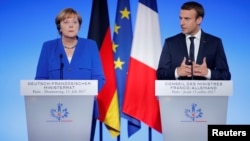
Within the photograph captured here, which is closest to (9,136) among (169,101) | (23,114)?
(23,114)

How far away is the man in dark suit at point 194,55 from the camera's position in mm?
6215

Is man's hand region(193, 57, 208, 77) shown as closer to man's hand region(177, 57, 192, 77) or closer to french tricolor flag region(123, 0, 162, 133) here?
man's hand region(177, 57, 192, 77)

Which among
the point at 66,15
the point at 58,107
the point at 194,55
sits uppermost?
the point at 66,15

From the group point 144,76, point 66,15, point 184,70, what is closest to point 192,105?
point 184,70

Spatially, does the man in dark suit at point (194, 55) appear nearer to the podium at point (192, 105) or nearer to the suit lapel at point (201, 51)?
the suit lapel at point (201, 51)

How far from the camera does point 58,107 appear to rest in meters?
5.74

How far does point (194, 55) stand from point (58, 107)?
1.95m

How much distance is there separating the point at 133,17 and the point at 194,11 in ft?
2.80

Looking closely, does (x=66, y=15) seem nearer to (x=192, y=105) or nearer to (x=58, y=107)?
(x=58, y=107)

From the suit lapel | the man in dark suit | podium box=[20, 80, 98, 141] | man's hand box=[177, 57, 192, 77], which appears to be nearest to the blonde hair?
podium box=[20, 80, 98, 141]

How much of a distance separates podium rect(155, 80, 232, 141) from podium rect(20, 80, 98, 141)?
3.06 feet

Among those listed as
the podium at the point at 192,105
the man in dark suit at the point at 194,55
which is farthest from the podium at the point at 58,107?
the man in dark suit at the point at 194,55

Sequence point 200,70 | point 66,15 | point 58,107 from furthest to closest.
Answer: point 66,15 < point 200,70 < point 58,107

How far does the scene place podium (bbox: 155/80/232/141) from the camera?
569 centimetres
